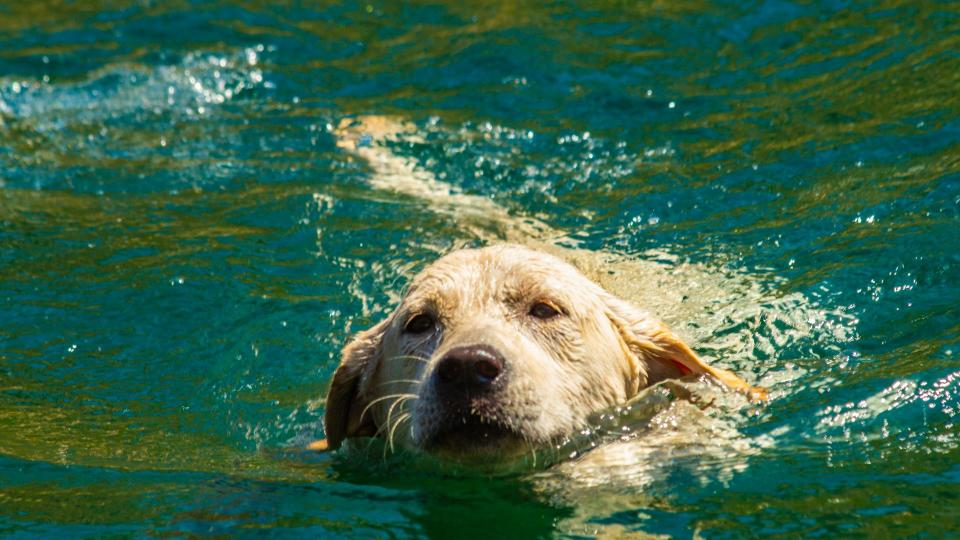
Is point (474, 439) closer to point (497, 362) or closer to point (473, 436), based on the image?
point (473, 436)

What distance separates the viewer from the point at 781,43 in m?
12.0

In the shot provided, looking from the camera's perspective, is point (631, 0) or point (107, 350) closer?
point (107, 350)

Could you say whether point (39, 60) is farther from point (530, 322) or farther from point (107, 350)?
point (530, 322)

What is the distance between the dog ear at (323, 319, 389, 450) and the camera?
6.39 metres

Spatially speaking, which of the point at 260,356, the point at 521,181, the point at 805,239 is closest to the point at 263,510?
the point at 260,356

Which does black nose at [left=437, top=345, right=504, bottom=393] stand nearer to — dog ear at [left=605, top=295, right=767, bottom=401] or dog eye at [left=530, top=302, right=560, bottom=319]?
dog eye at [left=530, top=302, right=560, bottom=319]

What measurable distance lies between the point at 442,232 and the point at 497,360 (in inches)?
154

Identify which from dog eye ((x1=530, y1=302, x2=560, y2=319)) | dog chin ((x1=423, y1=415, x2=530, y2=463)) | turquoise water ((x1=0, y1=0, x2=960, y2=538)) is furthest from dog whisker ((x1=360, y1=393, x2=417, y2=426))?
dog eye ((x1=530, y1=302, x2=560, y2=319))

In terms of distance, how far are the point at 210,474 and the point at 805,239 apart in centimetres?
422

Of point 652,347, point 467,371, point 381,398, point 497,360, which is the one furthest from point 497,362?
point 652,347

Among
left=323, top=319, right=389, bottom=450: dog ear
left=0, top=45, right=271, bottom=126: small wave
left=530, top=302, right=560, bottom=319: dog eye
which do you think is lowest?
left=323, top=319, right=389, bottom=450: dog ear

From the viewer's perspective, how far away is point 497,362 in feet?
17.0

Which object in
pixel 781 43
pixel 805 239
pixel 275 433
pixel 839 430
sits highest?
pixel 781 43

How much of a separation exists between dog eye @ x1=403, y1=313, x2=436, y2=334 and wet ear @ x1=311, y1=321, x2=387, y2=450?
1.08 ft
